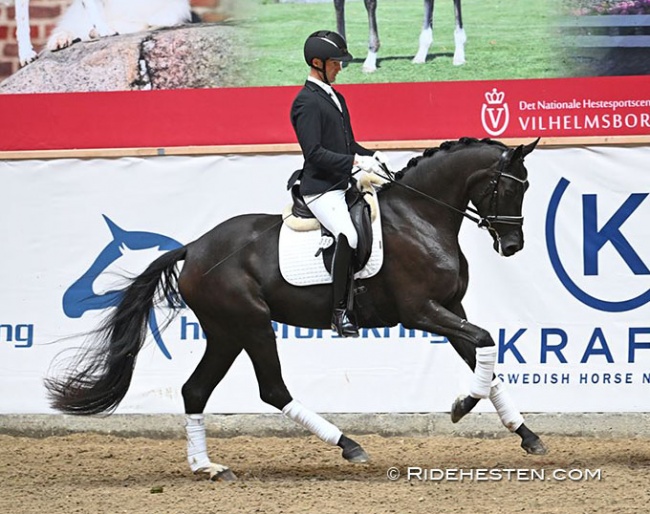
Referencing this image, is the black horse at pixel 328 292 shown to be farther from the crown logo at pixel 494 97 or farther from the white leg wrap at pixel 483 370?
the crown logo at pixel 494 97

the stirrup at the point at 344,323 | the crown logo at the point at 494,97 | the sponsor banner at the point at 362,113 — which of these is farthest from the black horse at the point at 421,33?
the stirrup at the point at 344,323

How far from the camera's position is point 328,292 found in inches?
263

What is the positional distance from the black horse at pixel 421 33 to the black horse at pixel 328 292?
5.63 ft

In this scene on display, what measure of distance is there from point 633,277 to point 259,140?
8.81 feet

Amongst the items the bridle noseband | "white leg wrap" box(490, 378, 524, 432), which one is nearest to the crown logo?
the bridle noseband

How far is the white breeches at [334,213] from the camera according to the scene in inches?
255

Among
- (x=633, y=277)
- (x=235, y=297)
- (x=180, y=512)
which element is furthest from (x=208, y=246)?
(x=633, y=277)

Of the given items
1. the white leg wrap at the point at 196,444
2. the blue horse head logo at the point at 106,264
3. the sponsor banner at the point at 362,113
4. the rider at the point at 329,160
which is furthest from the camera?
the blue horse head logo at the point at 106,264

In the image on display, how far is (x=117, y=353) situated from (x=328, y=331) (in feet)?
5.83

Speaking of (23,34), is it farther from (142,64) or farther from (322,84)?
(322,84)

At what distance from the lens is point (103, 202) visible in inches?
330

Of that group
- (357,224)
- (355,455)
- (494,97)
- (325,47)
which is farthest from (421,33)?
(355,455)

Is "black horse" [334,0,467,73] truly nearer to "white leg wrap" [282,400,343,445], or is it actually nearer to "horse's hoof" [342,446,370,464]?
"white leg wrap" [282,400,343,445]

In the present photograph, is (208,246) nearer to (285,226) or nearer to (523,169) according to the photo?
(285,226)
